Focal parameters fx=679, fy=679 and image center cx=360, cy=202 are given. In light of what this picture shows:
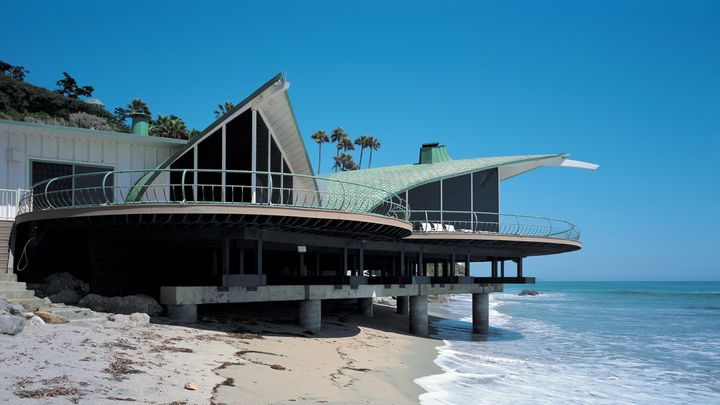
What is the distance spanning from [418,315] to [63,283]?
53.6ft

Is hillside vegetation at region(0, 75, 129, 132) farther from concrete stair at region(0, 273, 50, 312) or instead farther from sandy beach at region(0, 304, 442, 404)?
sandy beach at region(0, 304, 442, 404)

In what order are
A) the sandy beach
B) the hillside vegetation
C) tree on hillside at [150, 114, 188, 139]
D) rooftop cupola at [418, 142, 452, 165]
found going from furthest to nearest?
the hillside vegetation, tree on hillside at [150, 114, 188, 139], rooftop cupola at [418, 142, 452, 165], the sandy beach

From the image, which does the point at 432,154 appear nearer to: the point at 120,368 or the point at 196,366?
the point at 196,366

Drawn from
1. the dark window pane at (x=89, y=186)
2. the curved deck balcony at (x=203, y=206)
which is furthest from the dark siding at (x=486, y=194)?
the dark window pane at (x=89, y=186)

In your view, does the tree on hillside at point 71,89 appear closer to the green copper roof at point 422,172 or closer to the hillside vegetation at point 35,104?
the hillside vegetation at point 35,104

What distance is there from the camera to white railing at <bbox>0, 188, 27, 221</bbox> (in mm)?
22578

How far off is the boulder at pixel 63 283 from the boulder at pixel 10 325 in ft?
27.7

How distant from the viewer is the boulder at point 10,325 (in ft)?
41.0

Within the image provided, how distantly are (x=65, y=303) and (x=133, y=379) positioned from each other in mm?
9878

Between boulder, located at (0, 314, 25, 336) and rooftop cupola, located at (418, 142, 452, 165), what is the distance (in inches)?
1144

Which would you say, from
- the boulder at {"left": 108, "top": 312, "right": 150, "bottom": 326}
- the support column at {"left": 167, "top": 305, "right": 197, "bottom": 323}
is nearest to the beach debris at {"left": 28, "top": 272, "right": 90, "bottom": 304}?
the support column at {"left": 167, "top": 305, "right": 197, "bottom": 323}

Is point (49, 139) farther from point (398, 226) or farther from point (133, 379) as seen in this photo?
point (133, 379)

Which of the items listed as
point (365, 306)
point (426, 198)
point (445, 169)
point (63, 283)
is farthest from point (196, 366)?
point (365, 306)

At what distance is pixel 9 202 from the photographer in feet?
74.6
